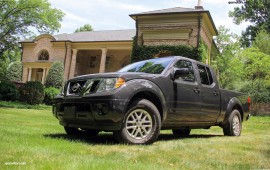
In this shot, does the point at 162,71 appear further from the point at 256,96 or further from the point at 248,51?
the point at 248,51

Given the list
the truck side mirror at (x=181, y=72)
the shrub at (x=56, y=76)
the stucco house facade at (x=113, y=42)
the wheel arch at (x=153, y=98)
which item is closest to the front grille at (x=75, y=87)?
the wheel arch at (x=153, y=98)

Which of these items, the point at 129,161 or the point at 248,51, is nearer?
the point at 129,161

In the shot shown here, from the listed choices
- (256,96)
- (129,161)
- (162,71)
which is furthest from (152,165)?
(256,96)

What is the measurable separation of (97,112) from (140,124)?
0.76 meters

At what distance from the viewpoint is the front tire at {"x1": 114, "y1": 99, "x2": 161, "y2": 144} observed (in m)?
4.75

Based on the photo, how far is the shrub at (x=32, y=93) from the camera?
20781 mm

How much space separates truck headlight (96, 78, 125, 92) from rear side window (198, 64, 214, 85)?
2.50 m

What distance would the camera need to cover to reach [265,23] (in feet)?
172

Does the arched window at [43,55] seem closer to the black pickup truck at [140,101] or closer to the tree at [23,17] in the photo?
the tree at [23,17]

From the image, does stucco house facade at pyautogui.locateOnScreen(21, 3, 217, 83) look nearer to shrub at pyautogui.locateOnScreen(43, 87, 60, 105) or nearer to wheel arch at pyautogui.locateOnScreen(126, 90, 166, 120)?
shrub at pyautogui.locateOnScreen(43, 87, 60, 105)

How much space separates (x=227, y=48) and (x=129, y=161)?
123 ft

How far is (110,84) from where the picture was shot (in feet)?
15.8

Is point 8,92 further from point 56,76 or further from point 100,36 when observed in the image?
point 100,36

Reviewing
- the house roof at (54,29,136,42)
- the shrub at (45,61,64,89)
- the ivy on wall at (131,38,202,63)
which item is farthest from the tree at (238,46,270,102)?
the shrub at (45,61,64,89)
